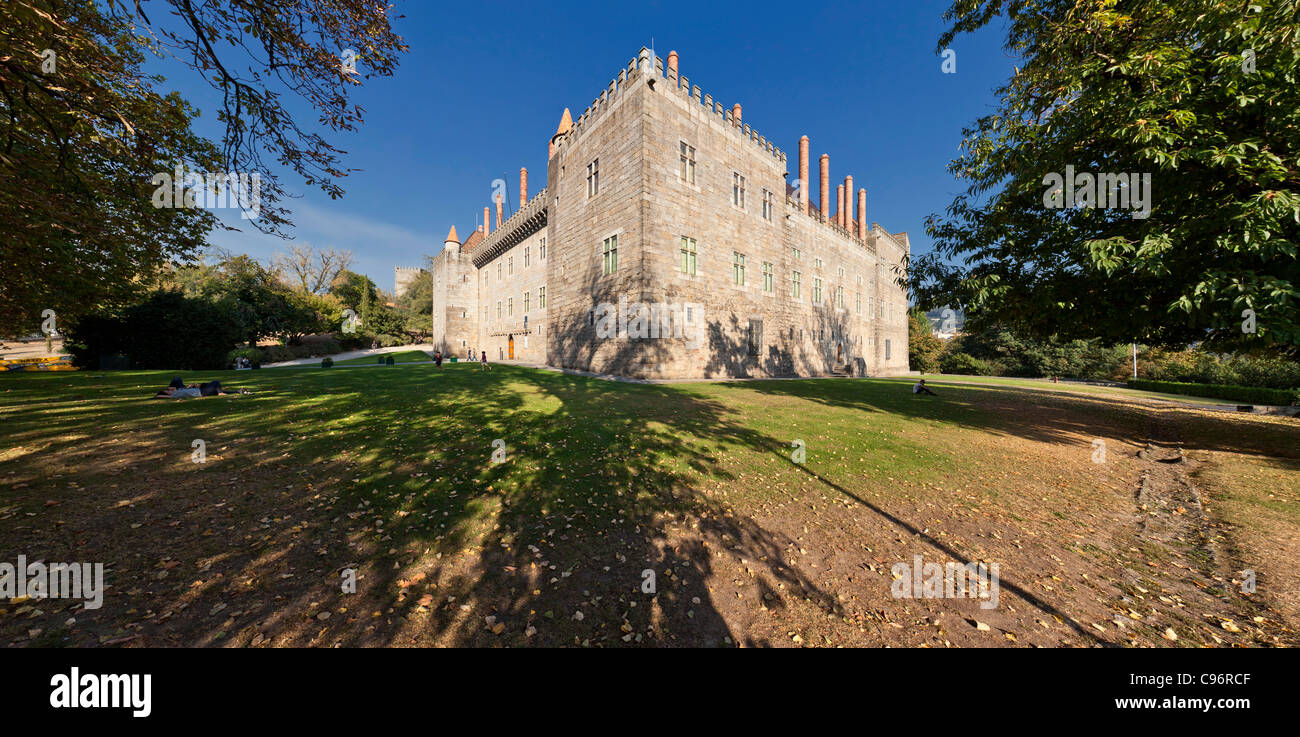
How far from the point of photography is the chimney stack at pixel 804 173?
3008 centimetres

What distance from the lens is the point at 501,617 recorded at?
2.98m

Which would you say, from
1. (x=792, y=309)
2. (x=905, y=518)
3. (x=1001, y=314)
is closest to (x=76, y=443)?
(x=905, y=518)

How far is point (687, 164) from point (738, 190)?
14.7 ft

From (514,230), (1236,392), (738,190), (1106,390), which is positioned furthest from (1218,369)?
(514,230)

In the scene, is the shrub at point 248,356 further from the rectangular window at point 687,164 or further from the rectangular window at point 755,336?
the rectangular window at point 755,336

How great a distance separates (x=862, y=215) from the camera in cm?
3888

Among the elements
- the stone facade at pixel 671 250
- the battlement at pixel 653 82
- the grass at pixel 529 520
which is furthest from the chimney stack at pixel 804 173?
the grass at pixel 529 520

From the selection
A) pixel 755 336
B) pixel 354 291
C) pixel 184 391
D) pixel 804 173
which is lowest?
pixel 184 391

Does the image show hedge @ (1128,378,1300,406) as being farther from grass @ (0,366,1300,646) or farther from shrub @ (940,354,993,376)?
shrub @ (940,354,993,376)

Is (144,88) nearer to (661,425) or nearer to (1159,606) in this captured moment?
(661,425)

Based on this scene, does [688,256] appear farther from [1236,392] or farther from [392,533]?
[1236,392]

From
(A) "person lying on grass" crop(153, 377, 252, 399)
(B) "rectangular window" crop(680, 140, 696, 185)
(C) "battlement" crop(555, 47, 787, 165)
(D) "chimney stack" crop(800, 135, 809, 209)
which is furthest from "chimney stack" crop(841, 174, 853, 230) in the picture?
(A) "person lying on grass" crop(153, 377, 252, 399)

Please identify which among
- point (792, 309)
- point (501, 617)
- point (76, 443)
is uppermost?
point (792, 309)

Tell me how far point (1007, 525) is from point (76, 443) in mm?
14306
